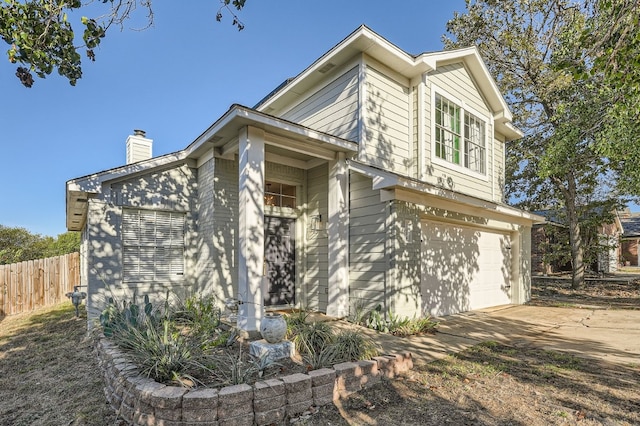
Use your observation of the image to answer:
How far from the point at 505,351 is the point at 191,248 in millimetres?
6284

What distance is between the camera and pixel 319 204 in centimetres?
812

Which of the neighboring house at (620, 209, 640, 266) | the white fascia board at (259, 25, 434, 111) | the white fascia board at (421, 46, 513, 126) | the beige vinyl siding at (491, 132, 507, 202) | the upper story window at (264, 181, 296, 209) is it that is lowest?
the neighboring house at (620, 209, 640, 266)

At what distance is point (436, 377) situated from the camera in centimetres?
428

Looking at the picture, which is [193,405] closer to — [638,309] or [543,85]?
[638,309]

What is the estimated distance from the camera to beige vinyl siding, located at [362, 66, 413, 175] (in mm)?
7375

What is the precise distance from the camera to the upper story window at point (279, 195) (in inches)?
316

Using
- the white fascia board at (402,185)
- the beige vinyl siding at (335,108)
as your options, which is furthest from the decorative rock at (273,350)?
the beige vinyl siding at (335,108)

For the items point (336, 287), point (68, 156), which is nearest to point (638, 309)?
point (336, 287)

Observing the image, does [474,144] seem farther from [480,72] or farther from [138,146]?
[138,146]

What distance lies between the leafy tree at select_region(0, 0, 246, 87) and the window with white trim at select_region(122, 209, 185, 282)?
13.3 feet

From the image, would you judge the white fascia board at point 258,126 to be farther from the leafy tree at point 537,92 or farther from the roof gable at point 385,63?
the leafy tree at point 537,92

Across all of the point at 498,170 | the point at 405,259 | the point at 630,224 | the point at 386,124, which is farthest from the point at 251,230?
the point at 630,224

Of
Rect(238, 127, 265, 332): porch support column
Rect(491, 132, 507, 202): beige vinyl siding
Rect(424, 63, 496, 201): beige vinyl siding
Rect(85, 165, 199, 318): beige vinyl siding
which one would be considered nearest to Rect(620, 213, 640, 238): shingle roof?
Rect(491, 132, 507, 202): beige vinyl siding

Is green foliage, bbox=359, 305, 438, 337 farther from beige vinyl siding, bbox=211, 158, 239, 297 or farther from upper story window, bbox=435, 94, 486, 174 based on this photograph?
upper story window, bbox=435, 94, 486, 174
